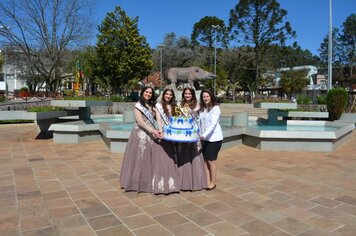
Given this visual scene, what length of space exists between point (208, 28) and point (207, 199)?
39963 millimetres

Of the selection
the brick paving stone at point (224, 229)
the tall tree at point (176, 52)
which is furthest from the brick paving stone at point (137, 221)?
the tall tree at point (176, 52)

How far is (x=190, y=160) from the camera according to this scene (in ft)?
13.9

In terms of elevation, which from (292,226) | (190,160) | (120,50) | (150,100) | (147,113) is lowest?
(292,226)

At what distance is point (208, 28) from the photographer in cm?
4162

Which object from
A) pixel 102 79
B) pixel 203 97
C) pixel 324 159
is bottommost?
pixel 324 159

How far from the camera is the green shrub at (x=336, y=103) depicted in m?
13.9

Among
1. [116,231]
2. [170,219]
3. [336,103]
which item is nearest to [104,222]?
[116,231]

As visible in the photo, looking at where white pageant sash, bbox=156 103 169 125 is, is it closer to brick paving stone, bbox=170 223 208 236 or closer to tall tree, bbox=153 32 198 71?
brick paving stone, bbox=170 223 208 236

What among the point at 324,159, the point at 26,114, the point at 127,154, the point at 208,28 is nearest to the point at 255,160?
the point at 324,159

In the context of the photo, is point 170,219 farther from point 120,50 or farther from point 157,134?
point 120,50

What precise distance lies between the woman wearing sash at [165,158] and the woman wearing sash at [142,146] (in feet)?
0.26

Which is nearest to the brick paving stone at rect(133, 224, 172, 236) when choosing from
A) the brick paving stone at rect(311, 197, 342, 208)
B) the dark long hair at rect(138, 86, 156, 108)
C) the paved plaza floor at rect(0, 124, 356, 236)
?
the paved plaza floor at rect(0, 124, 356, 236)

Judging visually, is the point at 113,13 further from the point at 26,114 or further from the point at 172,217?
the point at 172,217

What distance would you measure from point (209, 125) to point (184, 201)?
1.02 m
